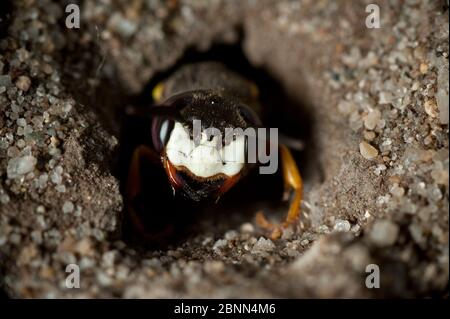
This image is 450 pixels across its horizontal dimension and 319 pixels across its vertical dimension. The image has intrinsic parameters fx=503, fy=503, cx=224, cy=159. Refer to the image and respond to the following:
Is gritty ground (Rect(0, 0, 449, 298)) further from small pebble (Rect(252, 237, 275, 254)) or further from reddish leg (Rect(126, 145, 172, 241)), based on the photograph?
reddish leg (Rect(126, 145, 172, 241))

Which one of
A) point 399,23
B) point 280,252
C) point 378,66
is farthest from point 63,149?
point 399,23

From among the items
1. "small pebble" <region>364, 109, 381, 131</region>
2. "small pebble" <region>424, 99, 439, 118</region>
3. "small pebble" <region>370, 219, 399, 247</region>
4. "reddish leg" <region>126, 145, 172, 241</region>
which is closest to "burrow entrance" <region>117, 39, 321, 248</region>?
"reddish leg" <region>126, 145, 172, 241</region>

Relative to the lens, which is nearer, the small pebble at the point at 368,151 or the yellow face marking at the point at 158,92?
the small pebble at the point at 368,151

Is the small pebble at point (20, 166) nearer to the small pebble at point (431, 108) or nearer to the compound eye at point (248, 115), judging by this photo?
the compound eye at point (248, 115)

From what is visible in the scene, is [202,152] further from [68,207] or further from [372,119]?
[372,119]

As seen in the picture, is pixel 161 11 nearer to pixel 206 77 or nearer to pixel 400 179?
pixel 206 77

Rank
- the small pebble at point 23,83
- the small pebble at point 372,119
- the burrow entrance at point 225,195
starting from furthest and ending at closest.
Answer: the burrow entrance at point 225,195, the small pebble at point 372,119, the small pebble at point 23,83

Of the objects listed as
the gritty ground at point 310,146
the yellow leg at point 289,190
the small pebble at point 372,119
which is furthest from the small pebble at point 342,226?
the small pebble at point 372,119
